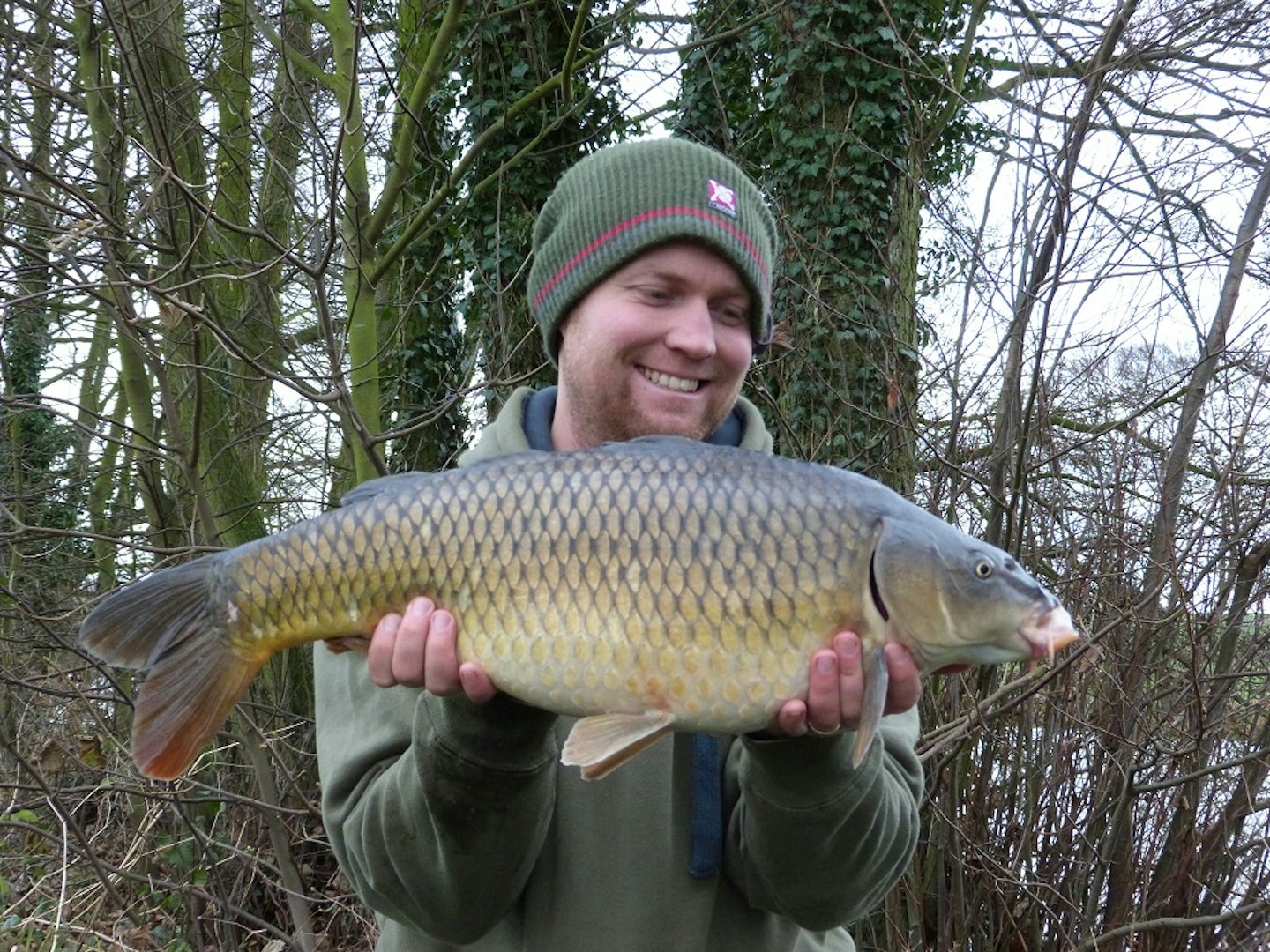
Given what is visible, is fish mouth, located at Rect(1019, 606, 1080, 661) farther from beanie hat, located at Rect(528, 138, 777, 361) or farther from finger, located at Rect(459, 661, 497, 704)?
beanie hat, located at Rect(528, 138, 777, 361)

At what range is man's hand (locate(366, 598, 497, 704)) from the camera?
1.56 meters

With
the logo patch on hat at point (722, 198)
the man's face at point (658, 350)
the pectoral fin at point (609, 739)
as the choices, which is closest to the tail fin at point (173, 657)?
the pectoral fin at point (609, 739)

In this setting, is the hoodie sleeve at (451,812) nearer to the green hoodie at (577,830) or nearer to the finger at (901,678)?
the green hoodie at (577,830)

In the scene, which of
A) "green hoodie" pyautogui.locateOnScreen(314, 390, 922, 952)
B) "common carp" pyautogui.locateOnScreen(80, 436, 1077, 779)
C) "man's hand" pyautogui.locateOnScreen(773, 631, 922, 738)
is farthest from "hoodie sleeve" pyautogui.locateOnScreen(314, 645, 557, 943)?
"man's hand" pyautogui.locateOnScreen(773, 631, 922, 738)

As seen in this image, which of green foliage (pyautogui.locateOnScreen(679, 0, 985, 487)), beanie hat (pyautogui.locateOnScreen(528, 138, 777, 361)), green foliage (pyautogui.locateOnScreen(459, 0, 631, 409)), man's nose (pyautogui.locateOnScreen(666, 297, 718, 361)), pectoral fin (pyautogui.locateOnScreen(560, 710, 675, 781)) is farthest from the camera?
green foliage (pyautogui.locateOnScreen(459, 0, 631, 409))

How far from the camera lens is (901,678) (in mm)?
1506

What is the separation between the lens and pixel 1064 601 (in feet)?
12.4

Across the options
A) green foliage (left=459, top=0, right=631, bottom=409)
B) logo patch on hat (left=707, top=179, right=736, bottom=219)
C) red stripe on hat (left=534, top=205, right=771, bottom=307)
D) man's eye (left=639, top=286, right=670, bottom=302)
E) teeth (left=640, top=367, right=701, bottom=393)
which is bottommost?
teeth (left=640, top=367, right=701, bottom=393)

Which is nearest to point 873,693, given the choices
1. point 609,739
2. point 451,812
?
point 609,739

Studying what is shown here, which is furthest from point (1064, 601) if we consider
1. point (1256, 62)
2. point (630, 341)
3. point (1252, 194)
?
point (630, 341)

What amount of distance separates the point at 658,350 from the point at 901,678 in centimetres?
74

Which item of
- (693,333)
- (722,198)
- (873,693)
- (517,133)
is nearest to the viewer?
(873,693)

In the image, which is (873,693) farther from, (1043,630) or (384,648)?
(384,648)

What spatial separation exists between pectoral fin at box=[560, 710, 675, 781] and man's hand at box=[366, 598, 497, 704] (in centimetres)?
16
